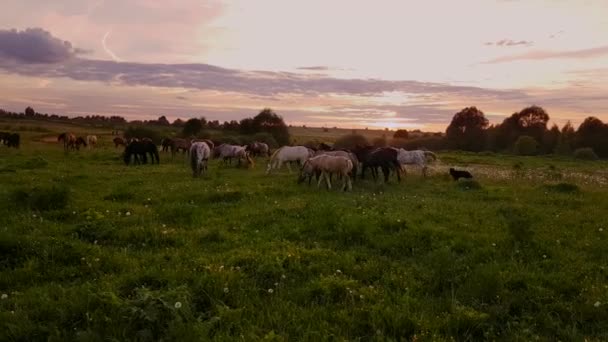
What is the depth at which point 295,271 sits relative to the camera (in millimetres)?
8984

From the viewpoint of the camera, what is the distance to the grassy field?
6.84m

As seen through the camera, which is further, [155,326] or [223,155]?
[223,155]

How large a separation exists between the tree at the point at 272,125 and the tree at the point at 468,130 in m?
29.3

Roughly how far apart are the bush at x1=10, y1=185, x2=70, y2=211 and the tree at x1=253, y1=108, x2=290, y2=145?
63977 millimetres

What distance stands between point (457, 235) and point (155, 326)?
7684 mm

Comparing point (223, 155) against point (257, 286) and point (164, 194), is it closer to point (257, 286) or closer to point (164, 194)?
point (164, 194)

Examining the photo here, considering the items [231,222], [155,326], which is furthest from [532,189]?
[155,326]

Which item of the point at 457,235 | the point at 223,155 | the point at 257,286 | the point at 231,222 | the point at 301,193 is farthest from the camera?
the point at 223,155

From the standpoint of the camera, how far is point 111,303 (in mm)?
6977

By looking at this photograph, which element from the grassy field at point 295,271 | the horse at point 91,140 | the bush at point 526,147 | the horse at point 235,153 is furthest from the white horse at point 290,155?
the bush at point 526,147

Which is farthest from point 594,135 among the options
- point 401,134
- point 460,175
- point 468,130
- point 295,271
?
point 295,271

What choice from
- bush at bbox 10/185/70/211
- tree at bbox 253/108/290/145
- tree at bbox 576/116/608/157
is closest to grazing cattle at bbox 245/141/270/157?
bush at bbox 10/185/70/211

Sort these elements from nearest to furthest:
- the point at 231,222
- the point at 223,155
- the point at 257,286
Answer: the point at 257,286 → the point at 231,222 → the point at 223,155

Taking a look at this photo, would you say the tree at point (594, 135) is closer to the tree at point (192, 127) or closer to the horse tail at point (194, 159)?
the tree at point (192, 127)
